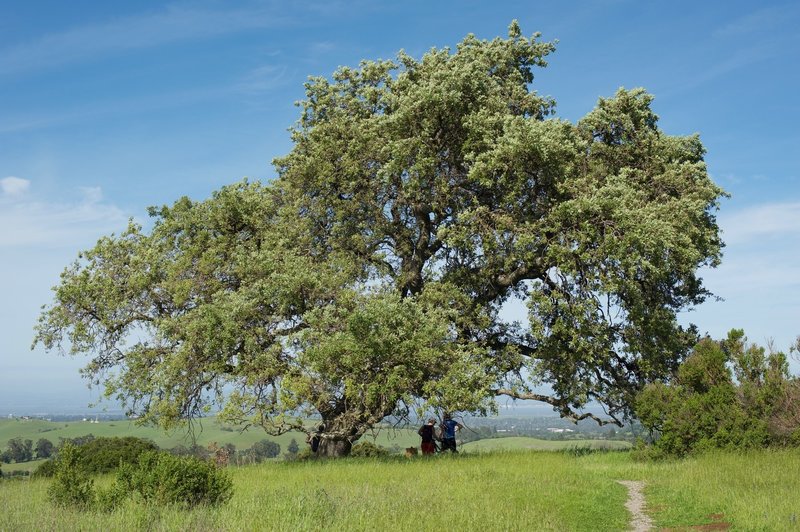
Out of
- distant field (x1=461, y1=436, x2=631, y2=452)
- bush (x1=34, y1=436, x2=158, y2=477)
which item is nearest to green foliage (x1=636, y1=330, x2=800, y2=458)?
distant field (x1=461, y1=436, x2=631, y2=452)

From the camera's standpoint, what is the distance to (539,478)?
17.4 m

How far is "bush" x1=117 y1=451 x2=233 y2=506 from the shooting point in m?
12.3

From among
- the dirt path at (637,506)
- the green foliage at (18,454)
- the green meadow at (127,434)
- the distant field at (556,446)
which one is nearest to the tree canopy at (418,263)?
the distant field at (556,446)

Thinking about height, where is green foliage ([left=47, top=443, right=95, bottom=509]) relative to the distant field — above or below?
above

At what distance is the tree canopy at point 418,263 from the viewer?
877 inches

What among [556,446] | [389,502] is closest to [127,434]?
[556,446]

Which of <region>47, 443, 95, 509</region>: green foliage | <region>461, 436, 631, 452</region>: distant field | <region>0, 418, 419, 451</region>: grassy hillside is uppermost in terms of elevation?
<region>47, 443, 95, 509</region>: green foliage

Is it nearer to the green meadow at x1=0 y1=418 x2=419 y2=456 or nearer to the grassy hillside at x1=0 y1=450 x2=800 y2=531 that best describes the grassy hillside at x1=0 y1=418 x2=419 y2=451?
the green meadow at x1=0 y1=418 x2=419 y2=456

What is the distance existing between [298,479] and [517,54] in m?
20.8

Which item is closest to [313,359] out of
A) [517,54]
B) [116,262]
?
[116,262]

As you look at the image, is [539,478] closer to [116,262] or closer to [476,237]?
[476,237]

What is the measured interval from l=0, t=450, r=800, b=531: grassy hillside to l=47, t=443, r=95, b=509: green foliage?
56 cm

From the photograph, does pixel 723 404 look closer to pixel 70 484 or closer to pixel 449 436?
pixel 449 436

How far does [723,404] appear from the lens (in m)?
19.9
